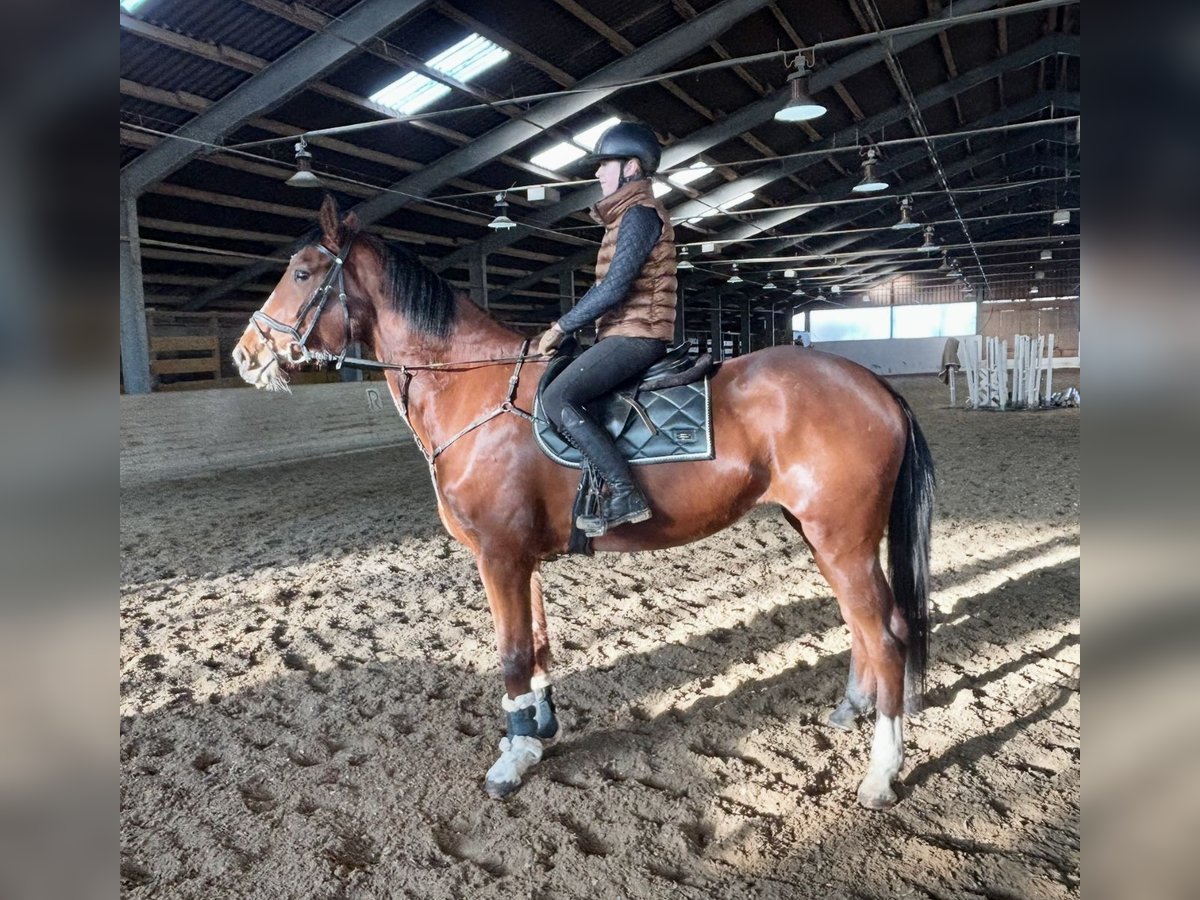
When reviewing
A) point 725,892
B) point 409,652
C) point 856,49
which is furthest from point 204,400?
point 856,49

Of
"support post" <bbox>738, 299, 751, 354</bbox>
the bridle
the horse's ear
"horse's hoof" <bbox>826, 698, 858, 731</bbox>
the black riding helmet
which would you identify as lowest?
"horse's hoof" <bbox>826, 698, 858, 731</bbox>

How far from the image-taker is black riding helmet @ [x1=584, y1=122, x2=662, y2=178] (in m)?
2.17

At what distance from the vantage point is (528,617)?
2.32 meters

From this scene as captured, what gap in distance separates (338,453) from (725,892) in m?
8.59

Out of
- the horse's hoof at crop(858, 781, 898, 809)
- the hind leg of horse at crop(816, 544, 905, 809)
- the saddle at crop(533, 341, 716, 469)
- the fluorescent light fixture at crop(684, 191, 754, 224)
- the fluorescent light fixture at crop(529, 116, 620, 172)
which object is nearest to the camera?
the horse's hoof at crop(858, 781, 898, 809)

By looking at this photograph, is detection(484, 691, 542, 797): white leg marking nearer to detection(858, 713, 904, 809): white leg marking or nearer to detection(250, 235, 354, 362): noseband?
detection(858, 713, 904, 809): white leg marking

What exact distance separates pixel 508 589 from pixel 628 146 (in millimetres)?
1483

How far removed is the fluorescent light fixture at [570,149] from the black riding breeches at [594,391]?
8.15 metres

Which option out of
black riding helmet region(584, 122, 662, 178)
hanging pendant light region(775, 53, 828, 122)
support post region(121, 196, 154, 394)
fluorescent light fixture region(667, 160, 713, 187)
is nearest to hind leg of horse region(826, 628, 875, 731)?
black riding helmet region(584, 122, 662, 178)

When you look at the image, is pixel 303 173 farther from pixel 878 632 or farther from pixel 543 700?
pixel 878 632

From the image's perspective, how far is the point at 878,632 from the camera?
2.15 meters

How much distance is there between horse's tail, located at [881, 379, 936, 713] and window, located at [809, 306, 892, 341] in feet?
98.8

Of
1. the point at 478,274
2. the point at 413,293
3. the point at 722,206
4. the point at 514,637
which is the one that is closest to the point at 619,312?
the point at 413,293
